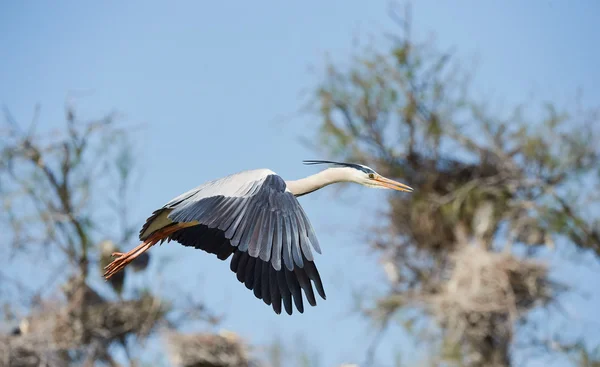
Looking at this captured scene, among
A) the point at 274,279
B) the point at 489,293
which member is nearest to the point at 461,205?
the point at 489,293

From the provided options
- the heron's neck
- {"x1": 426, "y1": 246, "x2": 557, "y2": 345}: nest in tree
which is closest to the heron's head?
the heron's neck

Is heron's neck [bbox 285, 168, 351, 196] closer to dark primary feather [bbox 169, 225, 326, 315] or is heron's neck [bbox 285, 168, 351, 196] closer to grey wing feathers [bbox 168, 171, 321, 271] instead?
dark primary feather [bbox 169, 225, 326, 315]

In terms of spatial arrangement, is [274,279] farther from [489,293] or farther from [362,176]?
[489,293]

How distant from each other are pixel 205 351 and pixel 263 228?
8216mm

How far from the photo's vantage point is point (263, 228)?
18.8 feet

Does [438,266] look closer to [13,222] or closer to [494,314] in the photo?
[494,314]

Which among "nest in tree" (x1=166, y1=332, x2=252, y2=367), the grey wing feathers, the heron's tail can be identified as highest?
the grey wing feathers

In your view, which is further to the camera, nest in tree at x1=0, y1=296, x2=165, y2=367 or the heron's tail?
nest in tree at x1=0, y1=296, x2=165, y2=367

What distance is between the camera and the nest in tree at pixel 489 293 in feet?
50.4

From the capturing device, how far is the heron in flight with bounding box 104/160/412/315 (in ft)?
18.5

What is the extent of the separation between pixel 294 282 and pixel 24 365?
7633mm

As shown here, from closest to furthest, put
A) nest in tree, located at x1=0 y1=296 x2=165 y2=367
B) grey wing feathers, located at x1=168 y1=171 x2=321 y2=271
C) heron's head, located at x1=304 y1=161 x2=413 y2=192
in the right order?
grey wing feathers, located at x1=168 y1=171 x2=321 y2=271, heron's head, located at x1=304 y1=161 x2=413 y2=192, nest in tree, located at x1=0 y1=296 x2=165 y2=367

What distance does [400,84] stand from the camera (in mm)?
16953

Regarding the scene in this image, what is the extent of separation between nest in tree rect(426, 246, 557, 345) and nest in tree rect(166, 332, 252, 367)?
137 inches
